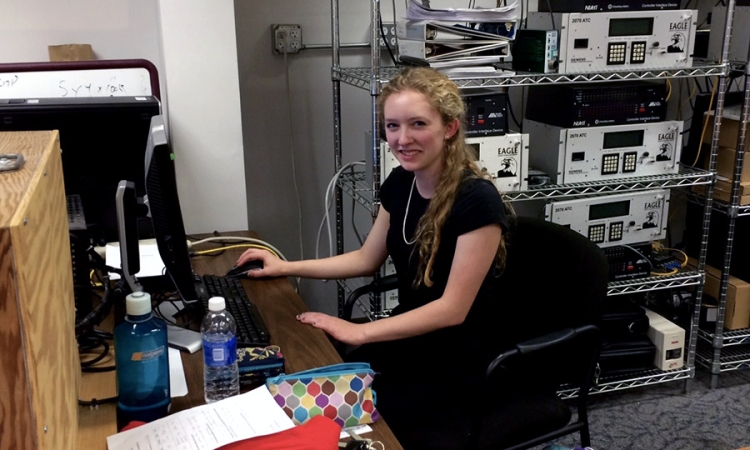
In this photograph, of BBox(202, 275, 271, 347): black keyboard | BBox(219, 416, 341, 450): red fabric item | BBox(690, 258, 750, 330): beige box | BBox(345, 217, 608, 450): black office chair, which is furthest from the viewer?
BBox(690, 258, 750, 330): beige box

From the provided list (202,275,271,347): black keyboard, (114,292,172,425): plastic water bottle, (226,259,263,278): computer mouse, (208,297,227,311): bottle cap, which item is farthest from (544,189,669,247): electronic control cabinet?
(114,292,172,425): plastic water bottle

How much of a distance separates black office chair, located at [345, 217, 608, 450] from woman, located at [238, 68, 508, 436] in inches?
3.1

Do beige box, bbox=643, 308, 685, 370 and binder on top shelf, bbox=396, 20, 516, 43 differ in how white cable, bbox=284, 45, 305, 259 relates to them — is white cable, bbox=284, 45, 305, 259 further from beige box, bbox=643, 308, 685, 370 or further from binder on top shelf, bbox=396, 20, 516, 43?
beige box, bbox=643, 308, 685, 370

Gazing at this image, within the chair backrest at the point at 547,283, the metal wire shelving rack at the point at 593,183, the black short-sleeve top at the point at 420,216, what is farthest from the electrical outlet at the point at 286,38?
the chair backrest at the point at 547,283

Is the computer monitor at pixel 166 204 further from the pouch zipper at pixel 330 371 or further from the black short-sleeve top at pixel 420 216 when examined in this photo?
the black short-sleeve top at pixel 420 216

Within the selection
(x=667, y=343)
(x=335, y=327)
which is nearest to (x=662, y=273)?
(x=667, y=343)

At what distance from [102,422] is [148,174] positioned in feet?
1.46

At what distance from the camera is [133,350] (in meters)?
1.07

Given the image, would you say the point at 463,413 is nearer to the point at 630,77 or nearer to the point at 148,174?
the point at 148,174

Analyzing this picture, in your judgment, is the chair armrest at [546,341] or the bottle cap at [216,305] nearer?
the bottle cap at [216,305]

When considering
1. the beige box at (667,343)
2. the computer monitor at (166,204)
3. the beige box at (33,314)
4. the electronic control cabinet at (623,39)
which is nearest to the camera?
the beige box at (33,314)

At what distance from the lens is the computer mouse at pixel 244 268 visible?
1.74 m

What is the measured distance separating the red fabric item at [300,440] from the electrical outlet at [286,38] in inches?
72.3

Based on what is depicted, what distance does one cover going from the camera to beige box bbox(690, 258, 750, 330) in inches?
103
